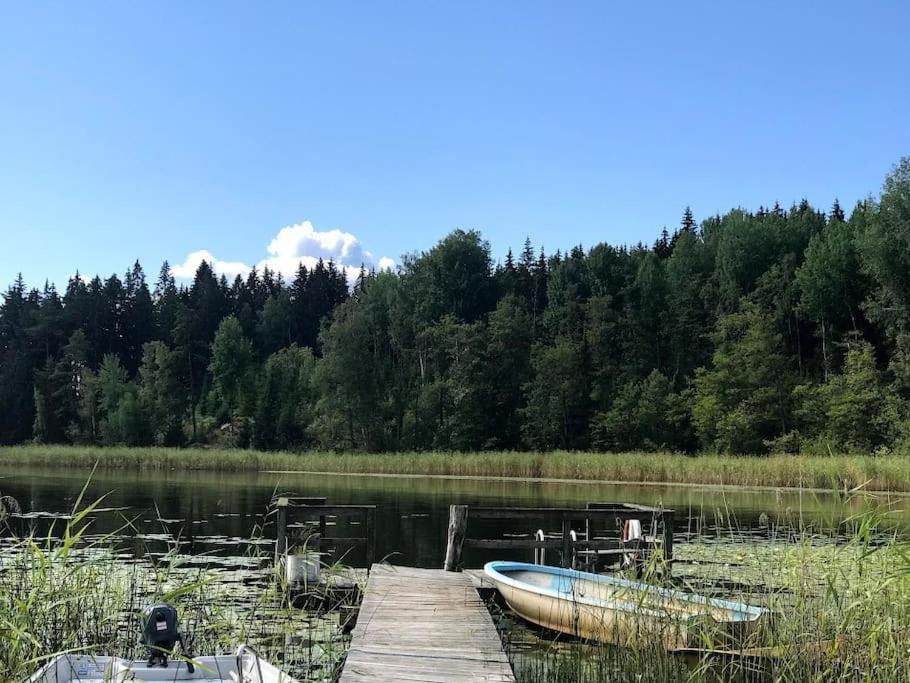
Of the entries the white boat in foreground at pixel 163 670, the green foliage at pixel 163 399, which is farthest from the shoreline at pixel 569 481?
the green foliage at pixel 163 399

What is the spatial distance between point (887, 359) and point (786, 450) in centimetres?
1267

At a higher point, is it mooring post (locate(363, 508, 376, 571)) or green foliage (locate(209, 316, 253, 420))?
green foliage (locate(209, 316, 253, 420))

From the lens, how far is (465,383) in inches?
2296

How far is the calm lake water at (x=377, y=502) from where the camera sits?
1548cm

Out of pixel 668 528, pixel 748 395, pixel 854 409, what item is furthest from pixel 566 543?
pixel 748 395

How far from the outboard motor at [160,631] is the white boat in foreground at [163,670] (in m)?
0.07

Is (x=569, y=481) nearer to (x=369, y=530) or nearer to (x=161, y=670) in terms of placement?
(x=369, y=530)

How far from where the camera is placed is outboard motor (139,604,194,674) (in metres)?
5.21

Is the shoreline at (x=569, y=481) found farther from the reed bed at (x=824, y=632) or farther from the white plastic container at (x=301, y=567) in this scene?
the reed bed at (x=824, y=632)

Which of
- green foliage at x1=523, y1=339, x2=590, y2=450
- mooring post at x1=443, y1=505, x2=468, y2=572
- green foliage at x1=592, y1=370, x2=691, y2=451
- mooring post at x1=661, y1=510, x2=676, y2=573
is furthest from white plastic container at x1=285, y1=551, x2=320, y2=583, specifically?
green foliage at x1=523, y1=339, x2=590, y2=450

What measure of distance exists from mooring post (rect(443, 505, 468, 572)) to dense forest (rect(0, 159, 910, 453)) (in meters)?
36.8

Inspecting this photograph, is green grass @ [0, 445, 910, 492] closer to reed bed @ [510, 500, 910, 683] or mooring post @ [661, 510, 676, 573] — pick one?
mooring post @ [661, 510, 676, 573]

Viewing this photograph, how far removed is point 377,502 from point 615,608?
60.9 ft

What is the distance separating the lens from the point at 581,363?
2383 inches
